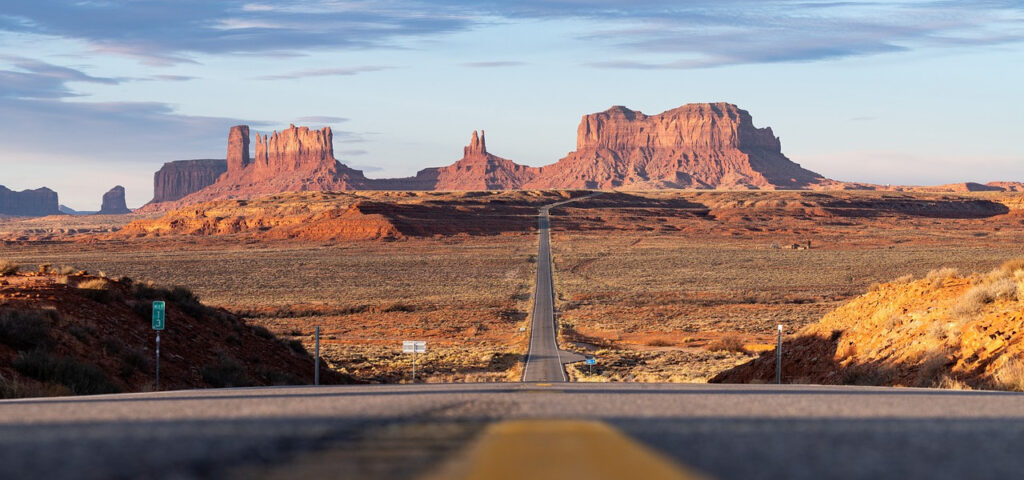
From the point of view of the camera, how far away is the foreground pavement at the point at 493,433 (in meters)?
4.33

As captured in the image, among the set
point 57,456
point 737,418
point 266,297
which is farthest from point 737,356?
point 266,297

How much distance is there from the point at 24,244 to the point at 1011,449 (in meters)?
127

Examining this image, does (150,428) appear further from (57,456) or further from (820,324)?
(820,324)

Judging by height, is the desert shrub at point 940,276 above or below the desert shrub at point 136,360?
above

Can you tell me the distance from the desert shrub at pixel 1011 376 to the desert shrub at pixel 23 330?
47.9 ft

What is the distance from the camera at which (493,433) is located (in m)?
5.34

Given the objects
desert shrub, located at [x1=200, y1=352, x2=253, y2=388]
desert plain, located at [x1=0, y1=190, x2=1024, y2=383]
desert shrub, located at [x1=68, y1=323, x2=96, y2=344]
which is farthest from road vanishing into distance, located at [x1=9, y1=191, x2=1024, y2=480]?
desert plain, located at [x1=0, y1=190, x2=1024, y2=383]

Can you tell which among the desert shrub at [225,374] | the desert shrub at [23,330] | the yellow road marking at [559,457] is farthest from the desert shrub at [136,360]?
the yellow road marking at [559,457]

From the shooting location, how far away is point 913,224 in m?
136

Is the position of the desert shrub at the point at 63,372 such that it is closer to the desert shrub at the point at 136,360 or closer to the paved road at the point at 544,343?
the desert shrub at the point at 136,360

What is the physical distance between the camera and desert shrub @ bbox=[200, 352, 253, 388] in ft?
54.4

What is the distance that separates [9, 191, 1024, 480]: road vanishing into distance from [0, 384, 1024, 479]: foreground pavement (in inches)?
→ 0.6

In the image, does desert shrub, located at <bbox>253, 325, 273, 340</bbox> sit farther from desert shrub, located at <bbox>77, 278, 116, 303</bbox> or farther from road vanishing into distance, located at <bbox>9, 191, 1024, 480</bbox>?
road vanishing into distance, located at <bbox>9, 191, 1024, 480</bbox>

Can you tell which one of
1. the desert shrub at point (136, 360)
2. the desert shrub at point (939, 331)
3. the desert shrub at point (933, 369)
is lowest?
the desert shrub at point (136, 360)
